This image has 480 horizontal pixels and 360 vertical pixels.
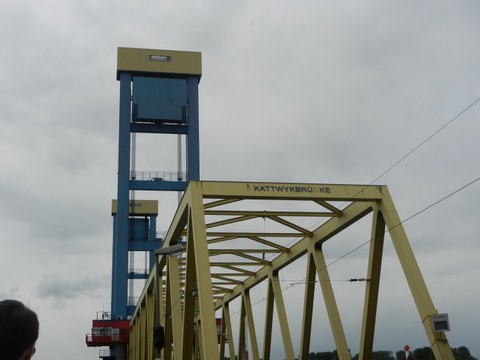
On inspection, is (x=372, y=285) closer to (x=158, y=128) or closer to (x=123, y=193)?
(x=123, y=193)

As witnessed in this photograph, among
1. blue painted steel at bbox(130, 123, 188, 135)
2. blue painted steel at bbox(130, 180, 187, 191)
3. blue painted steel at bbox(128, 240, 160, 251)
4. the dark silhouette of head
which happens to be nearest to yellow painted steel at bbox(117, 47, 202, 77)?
blue painted steel at bbox(130, 123, 188, 135)

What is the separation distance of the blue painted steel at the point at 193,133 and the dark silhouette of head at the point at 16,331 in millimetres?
29995

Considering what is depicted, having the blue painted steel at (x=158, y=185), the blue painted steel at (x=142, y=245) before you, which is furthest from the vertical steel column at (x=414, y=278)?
the blue painted steel at (x=142, y=245)

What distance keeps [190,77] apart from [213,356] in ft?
84.3

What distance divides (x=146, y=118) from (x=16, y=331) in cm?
3191

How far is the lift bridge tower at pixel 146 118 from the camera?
3322 cm

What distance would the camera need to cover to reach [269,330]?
24.8 meters

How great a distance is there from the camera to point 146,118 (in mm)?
33469

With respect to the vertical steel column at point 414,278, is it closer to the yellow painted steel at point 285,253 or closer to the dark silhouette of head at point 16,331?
the yellow painted steel at point 285,253

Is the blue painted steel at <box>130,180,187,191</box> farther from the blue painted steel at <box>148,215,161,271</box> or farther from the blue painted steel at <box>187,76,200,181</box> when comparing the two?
the blue painted steel at <box>148,215,161,271</box>

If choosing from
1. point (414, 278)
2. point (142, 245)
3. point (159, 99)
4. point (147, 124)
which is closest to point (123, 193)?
point (147, 124)

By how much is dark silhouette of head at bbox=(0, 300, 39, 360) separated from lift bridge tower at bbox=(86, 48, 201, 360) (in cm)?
3016

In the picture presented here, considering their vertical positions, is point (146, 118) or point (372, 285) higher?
point (146, 118)

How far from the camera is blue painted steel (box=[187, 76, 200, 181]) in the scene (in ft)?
107
